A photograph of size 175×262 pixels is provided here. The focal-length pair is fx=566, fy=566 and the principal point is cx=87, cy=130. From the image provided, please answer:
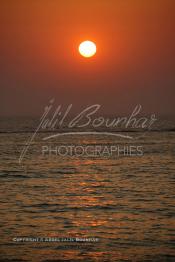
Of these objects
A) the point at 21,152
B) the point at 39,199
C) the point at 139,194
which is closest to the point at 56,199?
the point at 39,199

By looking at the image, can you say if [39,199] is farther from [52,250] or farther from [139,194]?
[52,250]

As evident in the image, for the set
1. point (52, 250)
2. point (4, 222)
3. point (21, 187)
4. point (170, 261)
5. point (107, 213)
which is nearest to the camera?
point (170, 261)

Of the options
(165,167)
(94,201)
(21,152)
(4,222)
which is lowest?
(4,222)

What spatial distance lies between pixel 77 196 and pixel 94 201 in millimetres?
1782

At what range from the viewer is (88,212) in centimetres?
2583

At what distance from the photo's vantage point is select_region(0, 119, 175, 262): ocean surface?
18969 millimetres

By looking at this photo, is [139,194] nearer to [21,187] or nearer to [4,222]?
[21,187]

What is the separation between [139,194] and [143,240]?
36.4 ft

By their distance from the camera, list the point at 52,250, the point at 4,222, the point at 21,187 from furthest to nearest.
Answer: the point at 21,187
the point at 4,222
the point at 52,250

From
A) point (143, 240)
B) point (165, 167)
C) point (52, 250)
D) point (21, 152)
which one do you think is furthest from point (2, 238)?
point (21, 152)

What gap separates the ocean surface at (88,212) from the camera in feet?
62.2

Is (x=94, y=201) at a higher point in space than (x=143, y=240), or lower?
higher

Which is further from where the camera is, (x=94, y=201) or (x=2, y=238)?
(x=94, y=201)

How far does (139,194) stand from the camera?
31406 mm
